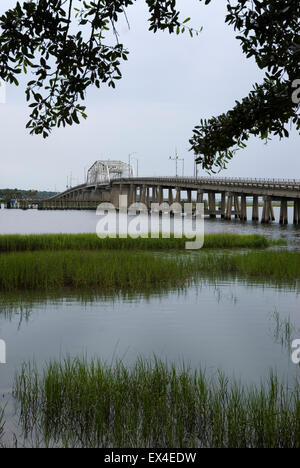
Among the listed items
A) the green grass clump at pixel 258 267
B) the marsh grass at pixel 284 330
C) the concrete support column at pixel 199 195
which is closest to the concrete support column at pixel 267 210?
the concrete support column at pixel 199 195

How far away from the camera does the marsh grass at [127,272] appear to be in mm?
17906

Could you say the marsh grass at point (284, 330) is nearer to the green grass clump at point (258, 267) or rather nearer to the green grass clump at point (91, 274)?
the green grass clump at point (91, 274)

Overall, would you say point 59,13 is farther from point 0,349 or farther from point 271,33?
point 0,349

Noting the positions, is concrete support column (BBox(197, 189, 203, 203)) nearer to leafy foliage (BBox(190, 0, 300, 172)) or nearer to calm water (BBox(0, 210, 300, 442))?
calm water (BBox(0, 210, 300, 442))

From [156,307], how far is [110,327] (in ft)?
8.81

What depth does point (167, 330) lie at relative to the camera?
12438mm

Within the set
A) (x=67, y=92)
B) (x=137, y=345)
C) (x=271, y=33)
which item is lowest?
(x=137, y=345)

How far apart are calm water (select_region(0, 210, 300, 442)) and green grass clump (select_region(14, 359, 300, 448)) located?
58cm

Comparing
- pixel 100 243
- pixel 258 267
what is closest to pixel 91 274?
pixel 258 267

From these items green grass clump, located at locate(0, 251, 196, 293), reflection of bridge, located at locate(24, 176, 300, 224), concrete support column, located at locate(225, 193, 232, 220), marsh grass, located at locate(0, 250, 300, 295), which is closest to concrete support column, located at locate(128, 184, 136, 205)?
reflection of bridge, located at locate(24, 176, 300, 224)

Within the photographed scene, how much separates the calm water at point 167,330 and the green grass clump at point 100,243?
13.4 m

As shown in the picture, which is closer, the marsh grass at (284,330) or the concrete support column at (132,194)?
the marsh grass at (284,330)
